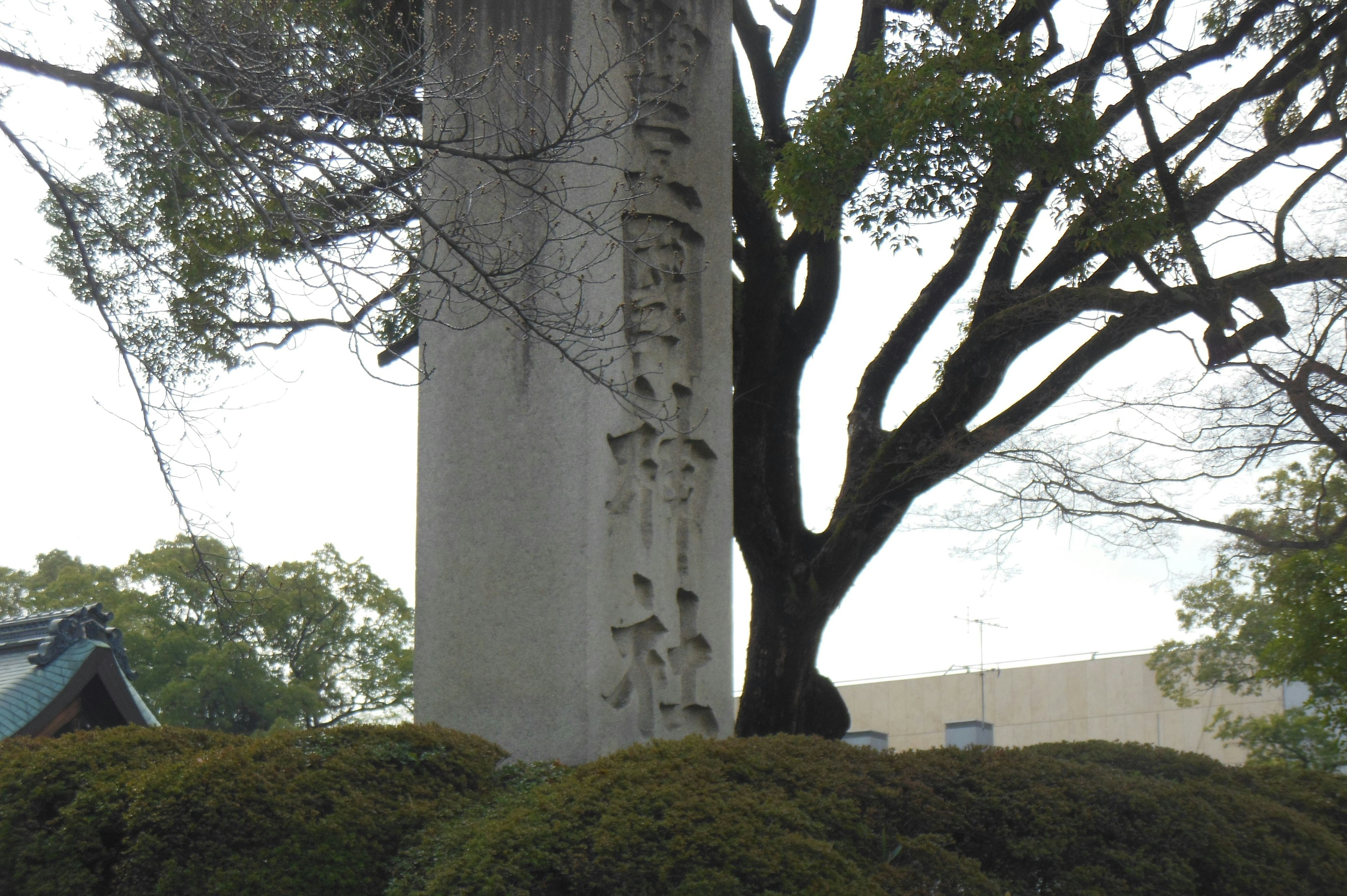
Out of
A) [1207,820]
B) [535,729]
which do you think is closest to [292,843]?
[535,729]

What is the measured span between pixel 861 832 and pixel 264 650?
24.2 meters

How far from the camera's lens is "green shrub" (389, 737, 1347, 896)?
13.0 ft

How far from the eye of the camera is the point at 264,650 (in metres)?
26.5

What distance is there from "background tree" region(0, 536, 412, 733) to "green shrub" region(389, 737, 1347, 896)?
19037 millimetres

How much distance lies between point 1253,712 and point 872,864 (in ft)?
116

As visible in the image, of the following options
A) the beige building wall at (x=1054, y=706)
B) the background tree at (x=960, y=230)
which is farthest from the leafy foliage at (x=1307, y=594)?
the beige building wall at (x=1054, y=706)

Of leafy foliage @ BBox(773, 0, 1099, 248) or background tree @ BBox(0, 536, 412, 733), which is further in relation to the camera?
background tree @ BBox(0, 536, 412, 733)

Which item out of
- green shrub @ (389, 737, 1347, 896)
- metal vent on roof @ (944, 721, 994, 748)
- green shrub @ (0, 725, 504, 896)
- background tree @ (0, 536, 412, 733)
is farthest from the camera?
metal vent on roof @ (944, 721, 994, 748)

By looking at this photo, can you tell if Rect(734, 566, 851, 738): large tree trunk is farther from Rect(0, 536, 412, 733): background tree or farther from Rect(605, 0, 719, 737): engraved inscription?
Rect(0, 536, 412, 733): background tree

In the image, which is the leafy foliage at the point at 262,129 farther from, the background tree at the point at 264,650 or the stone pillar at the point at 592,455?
the background tree at the point at 264,650

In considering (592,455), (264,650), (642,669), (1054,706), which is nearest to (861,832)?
(642,669)

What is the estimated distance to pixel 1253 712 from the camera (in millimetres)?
35312

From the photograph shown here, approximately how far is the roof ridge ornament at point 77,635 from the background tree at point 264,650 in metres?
13.0

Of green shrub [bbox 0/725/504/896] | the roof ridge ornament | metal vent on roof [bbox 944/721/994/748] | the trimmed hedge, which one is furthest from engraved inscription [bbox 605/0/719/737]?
metal vent on roof [bbox 944/721/994/748]
